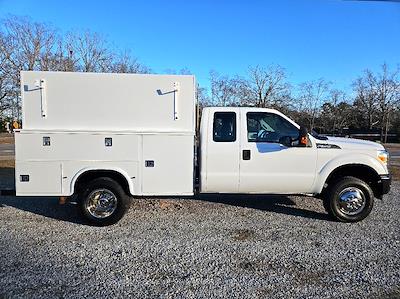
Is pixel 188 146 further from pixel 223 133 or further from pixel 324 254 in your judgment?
pixel 324 254

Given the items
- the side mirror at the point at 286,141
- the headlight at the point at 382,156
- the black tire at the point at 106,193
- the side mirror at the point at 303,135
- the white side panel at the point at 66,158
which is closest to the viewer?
the white side panel at the point at 66,158

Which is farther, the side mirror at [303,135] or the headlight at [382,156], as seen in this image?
the headlight at [382,156]

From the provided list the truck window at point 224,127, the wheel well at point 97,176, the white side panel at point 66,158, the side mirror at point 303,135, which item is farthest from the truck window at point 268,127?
the wheel well at point 97,176

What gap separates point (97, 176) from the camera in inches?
233

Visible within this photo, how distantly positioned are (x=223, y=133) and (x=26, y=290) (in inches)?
147

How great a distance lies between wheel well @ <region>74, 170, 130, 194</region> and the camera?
584 centimetres

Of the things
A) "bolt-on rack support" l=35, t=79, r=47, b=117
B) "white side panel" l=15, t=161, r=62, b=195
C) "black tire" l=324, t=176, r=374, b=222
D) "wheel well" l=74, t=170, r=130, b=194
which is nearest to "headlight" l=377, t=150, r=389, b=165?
"black tire" l=324, t=176, r=374, b=222

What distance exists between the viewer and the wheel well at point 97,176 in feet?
19.1

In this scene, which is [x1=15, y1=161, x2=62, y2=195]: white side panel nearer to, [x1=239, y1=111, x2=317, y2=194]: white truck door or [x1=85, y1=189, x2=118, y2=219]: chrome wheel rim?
[x1=85, y1=189, x2=118, y2=219]: chrome wheel rim

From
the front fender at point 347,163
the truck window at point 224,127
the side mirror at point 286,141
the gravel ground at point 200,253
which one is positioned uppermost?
the truck window at point 224,127

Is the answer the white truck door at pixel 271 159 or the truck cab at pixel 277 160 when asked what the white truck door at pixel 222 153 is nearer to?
the truck cab at pixel 277 160

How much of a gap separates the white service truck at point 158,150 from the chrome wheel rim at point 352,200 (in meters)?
0.02

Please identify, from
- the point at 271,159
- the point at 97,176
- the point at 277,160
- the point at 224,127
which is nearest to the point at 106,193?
the point at 97,176

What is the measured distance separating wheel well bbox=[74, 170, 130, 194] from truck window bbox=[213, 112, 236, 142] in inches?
68.9
